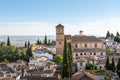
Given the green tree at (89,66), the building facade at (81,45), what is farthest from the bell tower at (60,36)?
the green tree at (89,66)

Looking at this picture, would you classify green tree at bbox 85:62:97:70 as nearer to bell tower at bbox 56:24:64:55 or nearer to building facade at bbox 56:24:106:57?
building facade at bbox 56:24:106:57

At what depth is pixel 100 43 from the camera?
6556 cm

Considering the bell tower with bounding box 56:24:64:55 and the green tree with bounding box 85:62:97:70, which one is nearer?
the green tree with bounding box 85:62:97:70

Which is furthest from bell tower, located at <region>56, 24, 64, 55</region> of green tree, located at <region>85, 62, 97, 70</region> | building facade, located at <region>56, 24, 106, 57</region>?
green tree, located at <region>85, 62, 97, 70</region>

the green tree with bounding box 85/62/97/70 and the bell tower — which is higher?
the bell tower

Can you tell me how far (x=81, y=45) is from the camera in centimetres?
6562

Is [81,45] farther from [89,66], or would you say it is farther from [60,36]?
[89,66]

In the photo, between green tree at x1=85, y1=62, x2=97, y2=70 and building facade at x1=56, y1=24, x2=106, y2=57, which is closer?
green tree at x1=85, y1=62, x2=97, y2=70

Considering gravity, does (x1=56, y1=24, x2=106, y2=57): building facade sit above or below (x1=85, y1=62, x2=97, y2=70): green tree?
above

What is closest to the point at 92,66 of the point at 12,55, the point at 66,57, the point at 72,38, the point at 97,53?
the point at 66,57

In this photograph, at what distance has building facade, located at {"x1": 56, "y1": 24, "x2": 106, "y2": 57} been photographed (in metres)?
62.7

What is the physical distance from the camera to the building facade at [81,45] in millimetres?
62656

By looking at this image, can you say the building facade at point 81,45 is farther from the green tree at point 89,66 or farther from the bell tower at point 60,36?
the green tree at point 89,66

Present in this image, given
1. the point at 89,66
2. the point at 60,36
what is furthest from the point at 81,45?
the point at 89,66
